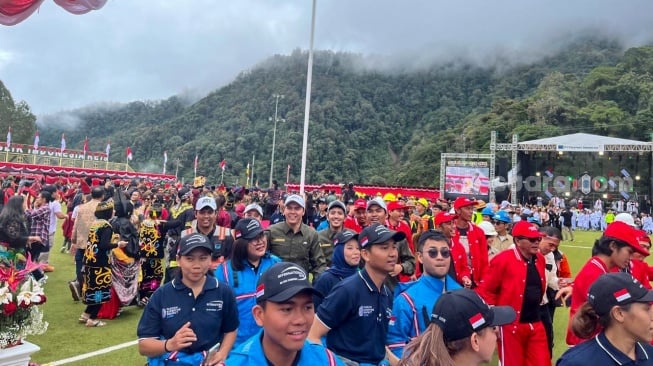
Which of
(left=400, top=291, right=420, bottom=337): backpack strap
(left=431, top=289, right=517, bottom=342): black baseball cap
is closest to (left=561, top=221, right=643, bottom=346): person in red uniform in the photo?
(left=400, top=291, right=420, bottom=337): backpack strap

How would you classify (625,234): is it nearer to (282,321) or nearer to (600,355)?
(600,355)

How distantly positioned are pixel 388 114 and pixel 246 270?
250 ft

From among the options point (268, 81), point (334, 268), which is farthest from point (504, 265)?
point (268, 81)

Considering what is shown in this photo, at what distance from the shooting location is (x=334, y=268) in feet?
12.7

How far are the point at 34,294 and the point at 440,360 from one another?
3.29 m

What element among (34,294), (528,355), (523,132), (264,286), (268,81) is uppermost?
(268,81)

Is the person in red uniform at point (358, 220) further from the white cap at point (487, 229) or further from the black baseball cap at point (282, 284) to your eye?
the black baseball cap at point (282, 284)

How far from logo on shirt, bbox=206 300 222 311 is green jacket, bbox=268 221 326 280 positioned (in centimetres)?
189

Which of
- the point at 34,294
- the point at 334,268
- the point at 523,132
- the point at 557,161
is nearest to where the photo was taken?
the point at 34,294

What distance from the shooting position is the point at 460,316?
1.81 meters

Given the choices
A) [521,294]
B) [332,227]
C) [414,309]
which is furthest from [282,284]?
[332,227]

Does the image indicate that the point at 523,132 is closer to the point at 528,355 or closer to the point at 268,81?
the point at 528,355

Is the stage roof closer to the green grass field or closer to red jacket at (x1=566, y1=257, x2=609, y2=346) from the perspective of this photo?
the green grass field

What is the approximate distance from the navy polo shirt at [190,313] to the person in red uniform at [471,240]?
11.1 feet
